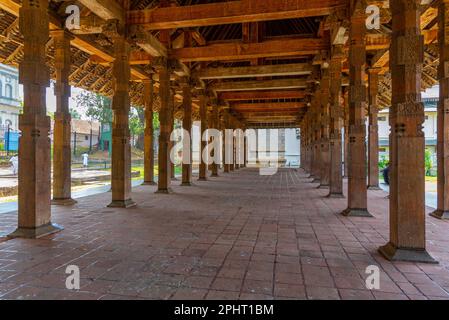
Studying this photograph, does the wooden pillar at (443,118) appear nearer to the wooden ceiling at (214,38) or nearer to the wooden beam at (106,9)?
the wooden ceiling at (214,38)

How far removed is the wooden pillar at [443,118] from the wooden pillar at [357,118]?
164 centimetres

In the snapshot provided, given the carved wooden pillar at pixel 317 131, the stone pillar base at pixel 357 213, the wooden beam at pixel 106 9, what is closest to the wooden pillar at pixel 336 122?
the stone pillar base at pixel 357 213

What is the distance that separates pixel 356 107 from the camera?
6816 mm

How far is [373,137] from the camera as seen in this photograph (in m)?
11.6

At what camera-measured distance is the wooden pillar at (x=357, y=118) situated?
269 inches

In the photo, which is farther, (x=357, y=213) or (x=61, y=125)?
(x=61, y=125)

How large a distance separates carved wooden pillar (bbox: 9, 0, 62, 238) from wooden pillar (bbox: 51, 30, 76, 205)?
3.16 metres

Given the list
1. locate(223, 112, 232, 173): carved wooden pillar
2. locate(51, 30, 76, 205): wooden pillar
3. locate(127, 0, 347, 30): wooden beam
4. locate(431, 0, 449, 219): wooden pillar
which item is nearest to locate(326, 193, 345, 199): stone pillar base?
locate(431, 0, 449, 219): wooden pillar

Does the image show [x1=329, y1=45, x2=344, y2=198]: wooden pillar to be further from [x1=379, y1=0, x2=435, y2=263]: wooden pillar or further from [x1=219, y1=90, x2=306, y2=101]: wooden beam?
[x1=219, y1=90, x2=306, y2=101]: wooden beam

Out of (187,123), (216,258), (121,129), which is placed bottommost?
(216,258)

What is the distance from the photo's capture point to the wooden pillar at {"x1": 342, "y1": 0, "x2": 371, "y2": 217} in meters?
6.83

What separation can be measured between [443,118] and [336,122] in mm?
3015

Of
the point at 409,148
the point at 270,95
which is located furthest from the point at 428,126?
the point at 409,148

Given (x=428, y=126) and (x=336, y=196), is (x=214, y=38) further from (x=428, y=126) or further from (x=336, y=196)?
(x=428, y=126)
